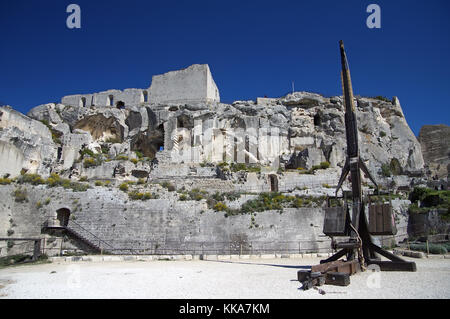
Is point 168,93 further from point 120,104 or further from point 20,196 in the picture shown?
point 20,196

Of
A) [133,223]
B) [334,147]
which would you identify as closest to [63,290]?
[133,223]

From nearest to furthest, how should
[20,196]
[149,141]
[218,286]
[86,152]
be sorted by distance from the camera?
[218,286] < [20,196] < [86,152] < [149,141]

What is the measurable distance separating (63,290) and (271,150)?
1112 inches

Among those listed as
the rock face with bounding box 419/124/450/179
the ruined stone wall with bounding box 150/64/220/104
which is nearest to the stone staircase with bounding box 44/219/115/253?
the ruined stone wall with bounding box 150/64/220/104

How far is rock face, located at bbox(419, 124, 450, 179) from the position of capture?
46.1 metres

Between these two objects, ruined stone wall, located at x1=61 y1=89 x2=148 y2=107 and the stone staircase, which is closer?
the stone staircase

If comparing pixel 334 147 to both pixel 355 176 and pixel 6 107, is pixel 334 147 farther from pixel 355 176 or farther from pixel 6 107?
pixel 6 107

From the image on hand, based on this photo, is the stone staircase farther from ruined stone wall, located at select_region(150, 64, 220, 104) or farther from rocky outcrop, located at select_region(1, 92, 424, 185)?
ruined stone wall, located at select_region(150, 64, 220, 104)

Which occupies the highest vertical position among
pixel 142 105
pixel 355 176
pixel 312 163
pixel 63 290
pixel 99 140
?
pixel 142 105

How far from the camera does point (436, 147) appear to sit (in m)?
48.8

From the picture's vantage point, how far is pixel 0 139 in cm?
2436

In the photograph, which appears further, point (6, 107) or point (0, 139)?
point (6, 107)

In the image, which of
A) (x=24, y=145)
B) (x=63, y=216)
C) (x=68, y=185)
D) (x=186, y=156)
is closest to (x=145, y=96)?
(x=186, y=156)

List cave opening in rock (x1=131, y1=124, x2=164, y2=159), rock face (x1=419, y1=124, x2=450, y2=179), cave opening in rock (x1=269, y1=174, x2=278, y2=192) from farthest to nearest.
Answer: rock face (x1=419, y1=124, x2=450, y2=179), cave opening in rock (x1=131, y1=124, x2=164, y2=159), cave opening in rock (x1=269, y1=174, x2=278, y2=192)
